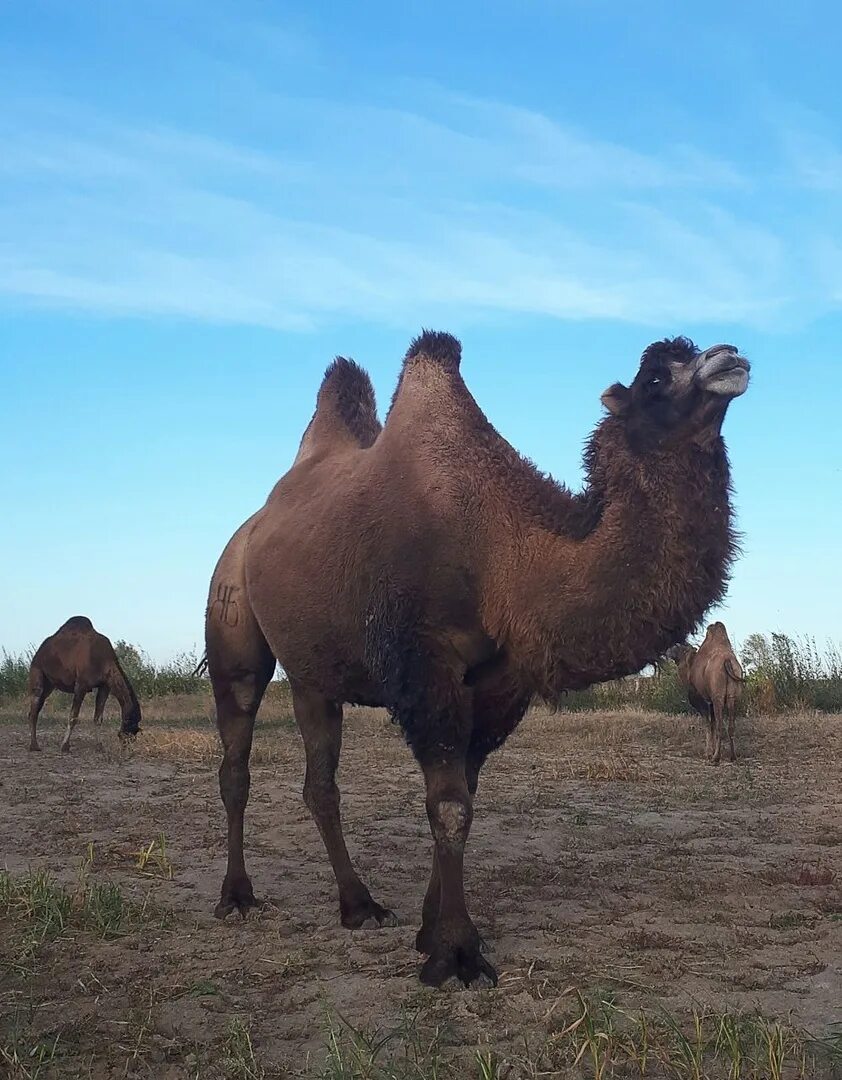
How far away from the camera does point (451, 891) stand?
4445 mm

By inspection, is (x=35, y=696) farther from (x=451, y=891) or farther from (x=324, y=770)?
(x=451, y=891)

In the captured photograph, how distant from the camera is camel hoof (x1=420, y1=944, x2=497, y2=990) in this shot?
416cm

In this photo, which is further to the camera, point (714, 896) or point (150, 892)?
point (150, 892)

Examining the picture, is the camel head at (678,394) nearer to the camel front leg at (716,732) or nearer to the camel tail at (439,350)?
the camel tail at (439,350)

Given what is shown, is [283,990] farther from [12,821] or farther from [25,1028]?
[12,821]

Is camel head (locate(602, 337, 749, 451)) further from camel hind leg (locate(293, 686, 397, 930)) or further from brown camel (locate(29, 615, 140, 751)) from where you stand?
brown camel (locate(29, 615, 140, 751))

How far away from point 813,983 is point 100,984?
2.73 m

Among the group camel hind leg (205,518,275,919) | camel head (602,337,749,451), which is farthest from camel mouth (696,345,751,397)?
camel hind leg (205,518,275,919)

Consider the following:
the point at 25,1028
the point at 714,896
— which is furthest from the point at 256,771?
the point at 25,1028

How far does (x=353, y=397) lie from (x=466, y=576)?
8.75 ft

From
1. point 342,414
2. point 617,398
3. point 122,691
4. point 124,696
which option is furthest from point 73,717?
point 617,398

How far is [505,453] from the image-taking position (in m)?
5.08

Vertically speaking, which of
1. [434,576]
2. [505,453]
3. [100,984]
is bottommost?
[100,984]

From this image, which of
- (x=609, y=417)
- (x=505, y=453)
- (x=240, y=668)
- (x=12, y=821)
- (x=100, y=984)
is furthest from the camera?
(x=12, y=821)
